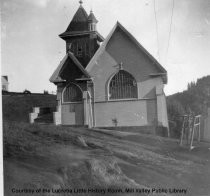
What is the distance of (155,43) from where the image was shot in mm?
8836

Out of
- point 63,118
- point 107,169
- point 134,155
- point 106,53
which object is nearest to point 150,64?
point 106,53

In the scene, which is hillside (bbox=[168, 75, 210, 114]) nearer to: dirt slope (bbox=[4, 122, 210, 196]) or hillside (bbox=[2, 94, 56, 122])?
dirt slope (bbox=[4, 122, 210, 196])

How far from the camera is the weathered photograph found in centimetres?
671

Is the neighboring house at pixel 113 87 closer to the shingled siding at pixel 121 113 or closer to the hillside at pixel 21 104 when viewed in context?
the shingled siding at pixel 121 113

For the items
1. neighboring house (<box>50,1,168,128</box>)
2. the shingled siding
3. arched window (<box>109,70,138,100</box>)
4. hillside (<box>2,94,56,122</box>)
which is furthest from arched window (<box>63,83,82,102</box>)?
arched window (<box>109,70,138,100</box>)

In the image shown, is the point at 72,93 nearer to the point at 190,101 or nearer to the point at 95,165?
the point at 190,101

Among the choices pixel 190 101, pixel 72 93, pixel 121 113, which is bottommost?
pixel 121 113

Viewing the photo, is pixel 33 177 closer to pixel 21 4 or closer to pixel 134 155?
pixel 134 155

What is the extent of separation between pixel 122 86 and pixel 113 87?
0.37 m

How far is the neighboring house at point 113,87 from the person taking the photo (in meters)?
11.6

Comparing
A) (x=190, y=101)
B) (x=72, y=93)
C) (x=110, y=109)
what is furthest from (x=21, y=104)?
(x=190, y=101)

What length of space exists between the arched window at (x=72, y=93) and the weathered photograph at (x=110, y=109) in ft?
0.86

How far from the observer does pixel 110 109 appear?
11828 millimetres

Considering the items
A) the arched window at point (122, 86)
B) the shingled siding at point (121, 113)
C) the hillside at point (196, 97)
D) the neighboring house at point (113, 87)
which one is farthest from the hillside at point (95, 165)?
the arched window at point (122, 86)
